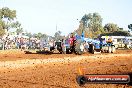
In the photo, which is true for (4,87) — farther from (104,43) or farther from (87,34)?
(87,34)

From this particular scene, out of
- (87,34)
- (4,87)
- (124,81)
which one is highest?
(87,34)

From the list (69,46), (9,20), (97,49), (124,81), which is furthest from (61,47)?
(9,20)

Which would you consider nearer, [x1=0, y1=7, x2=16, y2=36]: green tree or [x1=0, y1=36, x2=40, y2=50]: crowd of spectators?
[x1=0, y1=36, x2=40, y2=50]: crowd of spectators

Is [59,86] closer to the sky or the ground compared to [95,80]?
closer to the ground

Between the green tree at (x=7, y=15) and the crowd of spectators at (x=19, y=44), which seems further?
the green tree at (x=7, y=15)

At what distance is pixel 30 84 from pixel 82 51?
57.4 feet

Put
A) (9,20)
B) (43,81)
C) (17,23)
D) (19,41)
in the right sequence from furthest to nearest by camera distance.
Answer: (17,23) < (9,20) < (19,41) < (43,81)

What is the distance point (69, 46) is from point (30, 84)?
59.2ft

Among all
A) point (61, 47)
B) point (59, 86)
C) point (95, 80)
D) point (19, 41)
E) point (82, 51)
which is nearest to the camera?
point (95, 80)

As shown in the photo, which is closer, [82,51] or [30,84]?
[30,84]

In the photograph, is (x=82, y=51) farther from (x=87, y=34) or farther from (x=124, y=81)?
(x=87, y=34)

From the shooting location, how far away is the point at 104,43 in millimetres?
32812

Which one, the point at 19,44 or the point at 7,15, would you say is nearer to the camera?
the point at 19,44

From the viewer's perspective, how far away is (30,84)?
30.3 ft
